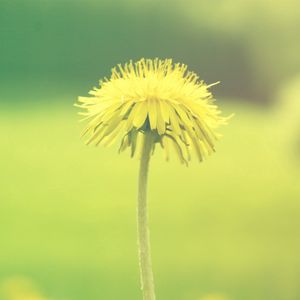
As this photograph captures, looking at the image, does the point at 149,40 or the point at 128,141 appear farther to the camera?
the point at 149,40

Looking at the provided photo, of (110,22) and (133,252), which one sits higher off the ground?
(110,22)

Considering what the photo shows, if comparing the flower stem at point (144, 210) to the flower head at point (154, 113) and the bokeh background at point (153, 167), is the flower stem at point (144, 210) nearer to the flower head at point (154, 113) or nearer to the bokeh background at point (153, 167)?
the flower head at point (154, 113)

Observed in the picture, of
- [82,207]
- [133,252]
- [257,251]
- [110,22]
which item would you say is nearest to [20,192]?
[82,207]

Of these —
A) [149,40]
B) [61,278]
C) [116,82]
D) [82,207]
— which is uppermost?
[149,40]

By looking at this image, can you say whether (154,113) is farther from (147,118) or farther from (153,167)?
(153,167)

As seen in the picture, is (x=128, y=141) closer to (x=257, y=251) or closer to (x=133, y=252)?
(x=133, y=252)

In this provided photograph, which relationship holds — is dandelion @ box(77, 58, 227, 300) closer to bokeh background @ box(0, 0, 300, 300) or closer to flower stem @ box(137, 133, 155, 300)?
flower stem @ box(137, 133, 155, 300)

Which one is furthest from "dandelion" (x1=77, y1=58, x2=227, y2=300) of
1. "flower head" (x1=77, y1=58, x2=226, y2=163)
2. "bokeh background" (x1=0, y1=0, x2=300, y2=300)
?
"bokeh background" (x1=0, y1=0, x2=300, y2=300)
